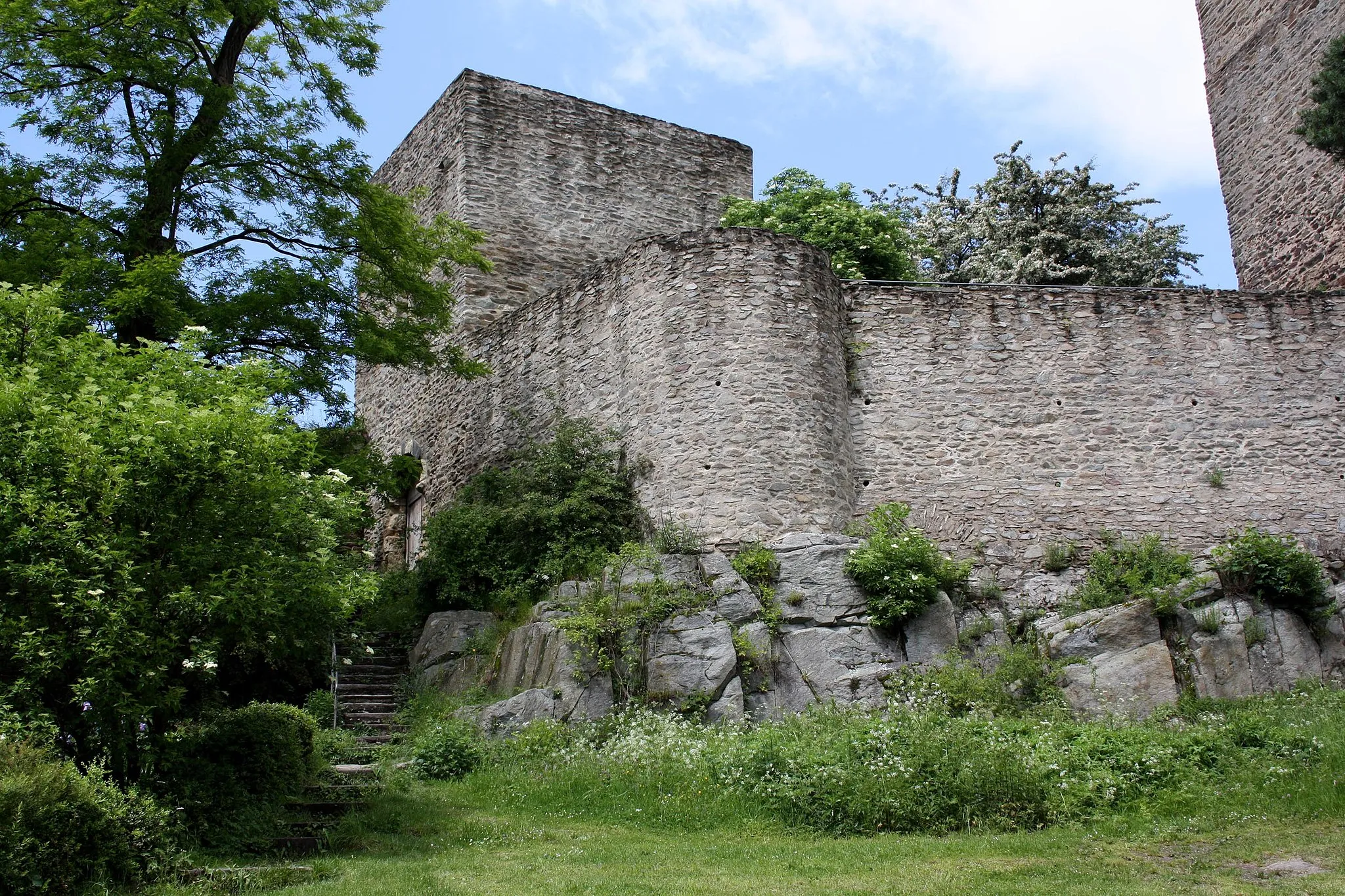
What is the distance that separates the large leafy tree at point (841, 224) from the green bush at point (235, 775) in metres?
11.7

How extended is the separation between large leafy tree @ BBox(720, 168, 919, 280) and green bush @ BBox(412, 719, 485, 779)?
10201 mm

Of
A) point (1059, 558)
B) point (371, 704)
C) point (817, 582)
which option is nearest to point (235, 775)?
point (371, 704)

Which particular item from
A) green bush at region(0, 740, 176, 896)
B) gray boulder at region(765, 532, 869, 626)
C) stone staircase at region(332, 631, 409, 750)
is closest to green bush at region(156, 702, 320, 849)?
green bush at region(0, 740, 176, 896)

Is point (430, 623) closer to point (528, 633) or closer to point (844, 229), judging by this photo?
point (528, 633)

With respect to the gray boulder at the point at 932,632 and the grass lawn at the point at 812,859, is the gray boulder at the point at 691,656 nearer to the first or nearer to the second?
the gray boulder at the point at 932,632

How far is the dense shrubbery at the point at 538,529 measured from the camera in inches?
607

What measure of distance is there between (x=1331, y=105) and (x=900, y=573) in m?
7.99

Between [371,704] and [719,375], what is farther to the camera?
[719,375]

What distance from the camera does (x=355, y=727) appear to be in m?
14.2

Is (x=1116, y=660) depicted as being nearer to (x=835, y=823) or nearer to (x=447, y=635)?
(x=835, y=823)

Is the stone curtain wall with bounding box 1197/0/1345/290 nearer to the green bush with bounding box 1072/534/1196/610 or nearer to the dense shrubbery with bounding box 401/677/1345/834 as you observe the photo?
the green bush with bounding box 1072/534/1196/610

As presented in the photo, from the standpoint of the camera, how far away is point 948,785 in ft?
33.3

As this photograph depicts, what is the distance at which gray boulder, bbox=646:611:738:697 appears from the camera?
514 inches

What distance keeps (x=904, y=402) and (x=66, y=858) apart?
1118 cm
